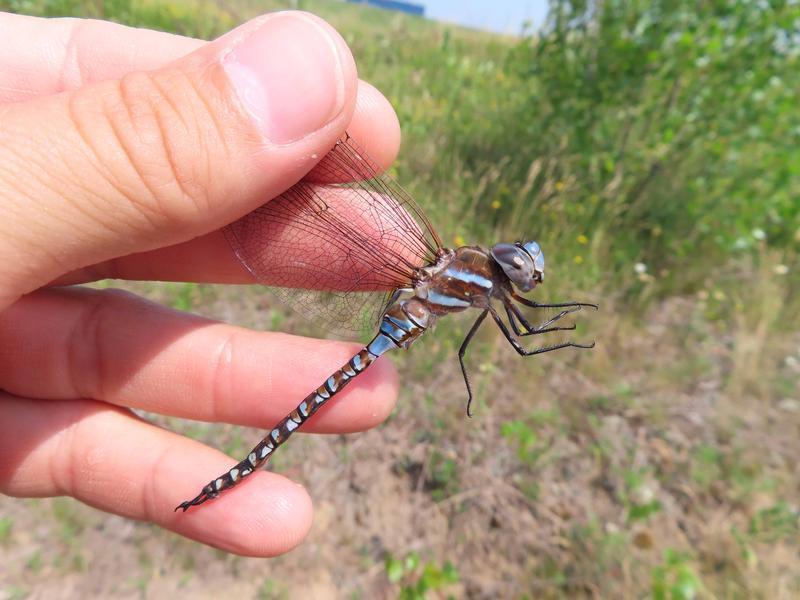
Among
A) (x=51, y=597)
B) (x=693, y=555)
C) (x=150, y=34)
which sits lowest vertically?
(x=51, y=597)

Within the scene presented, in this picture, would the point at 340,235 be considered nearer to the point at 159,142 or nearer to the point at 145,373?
the point at 159,142

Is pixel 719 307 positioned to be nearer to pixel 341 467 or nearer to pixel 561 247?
pixel 561 247

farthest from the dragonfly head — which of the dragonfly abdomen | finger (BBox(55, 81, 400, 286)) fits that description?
finger (BBox(55, 81, 400, 286))

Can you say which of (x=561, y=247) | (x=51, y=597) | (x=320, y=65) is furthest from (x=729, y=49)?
(x=51, y=597)

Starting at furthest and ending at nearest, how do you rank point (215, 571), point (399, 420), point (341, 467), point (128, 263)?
point (399, 420), point (341, 467), point (215, 571), point (128, 263)

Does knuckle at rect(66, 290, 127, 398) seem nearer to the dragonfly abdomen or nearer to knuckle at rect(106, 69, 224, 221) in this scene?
the dragonfly abdomen

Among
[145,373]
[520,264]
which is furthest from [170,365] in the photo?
[520,264]
